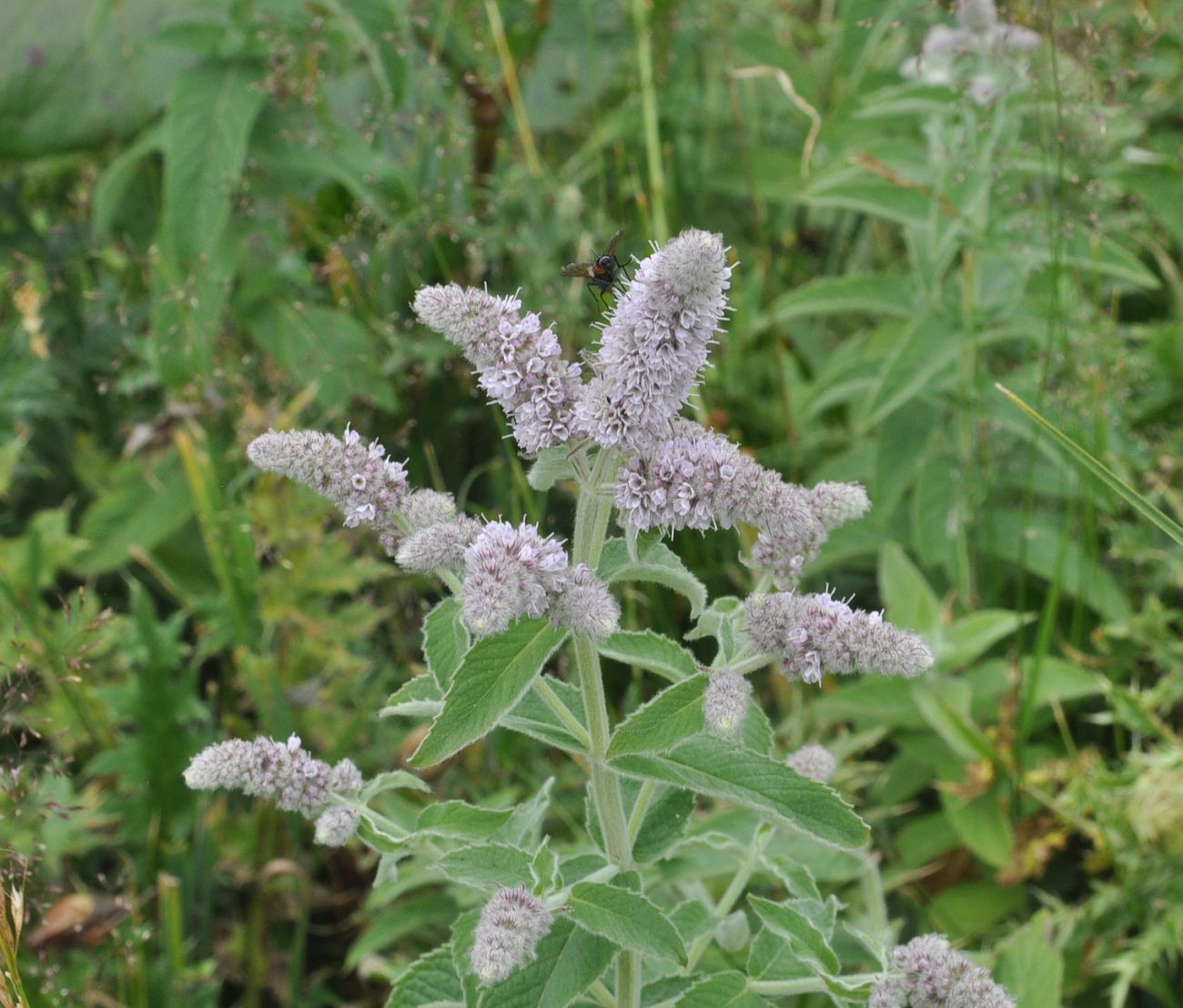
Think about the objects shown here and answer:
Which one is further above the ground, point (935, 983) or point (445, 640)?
point (445, 640)

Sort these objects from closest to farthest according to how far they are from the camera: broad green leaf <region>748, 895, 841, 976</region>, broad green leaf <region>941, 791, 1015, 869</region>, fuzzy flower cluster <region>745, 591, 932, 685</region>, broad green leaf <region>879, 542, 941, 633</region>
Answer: fuzzy flower cluster <region>745, 591, 932, 685</region>
broad green leaf <region>748, 895, 841, 976</region>
broad green leaf <region>941, 791, 1015, 869</region>
broad green leaf <region>879, 542, 941, 633</region>

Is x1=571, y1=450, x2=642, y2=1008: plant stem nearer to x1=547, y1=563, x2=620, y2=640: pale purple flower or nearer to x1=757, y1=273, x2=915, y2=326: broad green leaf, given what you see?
x1=547, y1=563, x2=620, y2=640: pale purple flower

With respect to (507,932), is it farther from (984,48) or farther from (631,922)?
(984,48)

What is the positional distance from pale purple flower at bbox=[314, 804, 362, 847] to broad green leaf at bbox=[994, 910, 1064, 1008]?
3.51ft

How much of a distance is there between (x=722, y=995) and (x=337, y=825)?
0.52 metres

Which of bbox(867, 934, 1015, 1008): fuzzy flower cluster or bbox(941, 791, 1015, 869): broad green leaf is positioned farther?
bbox(941, 791, 1015, 869): broad green leaf

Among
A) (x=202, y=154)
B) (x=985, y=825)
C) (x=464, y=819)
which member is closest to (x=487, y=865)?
(x=464, y=819)

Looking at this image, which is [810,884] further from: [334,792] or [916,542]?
[916,542]

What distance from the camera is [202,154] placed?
297cm

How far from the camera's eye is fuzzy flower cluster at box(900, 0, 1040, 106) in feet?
9.04

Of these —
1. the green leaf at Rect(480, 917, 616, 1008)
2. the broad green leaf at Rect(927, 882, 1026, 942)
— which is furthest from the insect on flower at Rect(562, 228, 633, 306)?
the broad green leaf at Rect(927, 882, 1026, 942)

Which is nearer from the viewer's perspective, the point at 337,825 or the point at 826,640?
the point at 826,640

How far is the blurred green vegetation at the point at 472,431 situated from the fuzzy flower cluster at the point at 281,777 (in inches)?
21.9

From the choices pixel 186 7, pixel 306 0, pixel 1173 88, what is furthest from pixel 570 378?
pixel 1173 88
